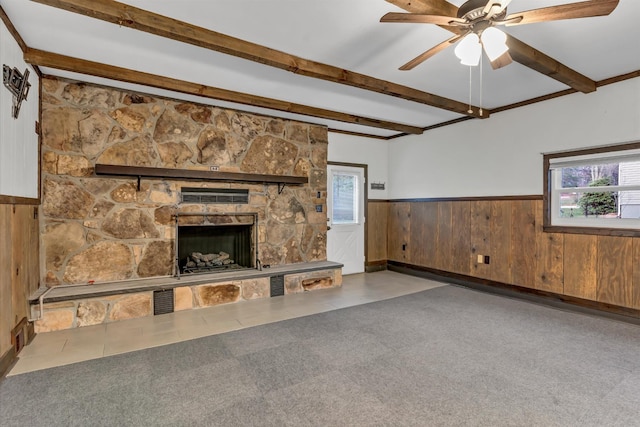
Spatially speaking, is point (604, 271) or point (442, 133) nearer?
point (604, 271)

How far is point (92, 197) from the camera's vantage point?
3.81 m

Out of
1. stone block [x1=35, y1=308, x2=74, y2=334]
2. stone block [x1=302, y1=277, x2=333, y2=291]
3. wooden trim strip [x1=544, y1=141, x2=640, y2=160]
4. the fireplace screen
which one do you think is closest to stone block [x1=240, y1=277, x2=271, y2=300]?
the fireplace screen

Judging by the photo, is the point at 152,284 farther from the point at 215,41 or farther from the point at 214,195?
the point at 215,41

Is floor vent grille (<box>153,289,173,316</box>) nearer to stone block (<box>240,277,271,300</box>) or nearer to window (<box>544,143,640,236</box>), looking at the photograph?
stone block (<box>240,277,271,300</box>)

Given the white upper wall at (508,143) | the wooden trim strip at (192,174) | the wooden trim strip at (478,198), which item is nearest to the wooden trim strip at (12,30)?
the wooden trim strip at (192,174)

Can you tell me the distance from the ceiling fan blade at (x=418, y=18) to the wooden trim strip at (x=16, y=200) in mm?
3065

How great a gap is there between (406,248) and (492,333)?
9.94ft

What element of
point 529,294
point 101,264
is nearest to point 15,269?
point 101,264

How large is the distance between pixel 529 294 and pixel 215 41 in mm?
4874

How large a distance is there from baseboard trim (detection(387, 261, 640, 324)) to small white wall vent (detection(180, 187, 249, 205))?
3.42 m

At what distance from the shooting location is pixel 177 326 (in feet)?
11.3

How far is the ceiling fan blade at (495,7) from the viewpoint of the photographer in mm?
1910

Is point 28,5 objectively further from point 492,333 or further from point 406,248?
point 406,248

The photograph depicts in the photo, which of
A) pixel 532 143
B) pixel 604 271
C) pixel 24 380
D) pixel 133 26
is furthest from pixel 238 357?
pixel 532 143
